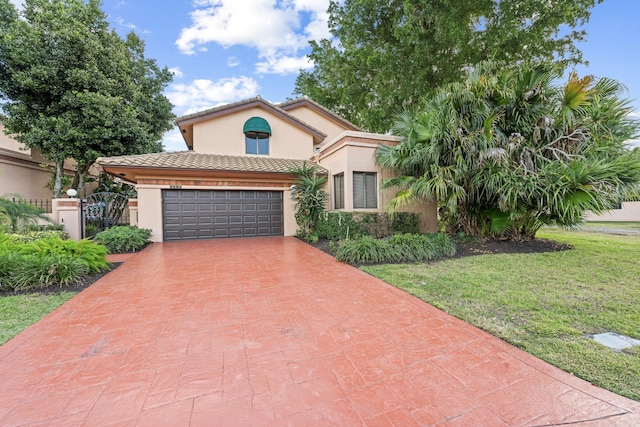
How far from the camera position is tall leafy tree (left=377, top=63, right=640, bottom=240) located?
7465 millimetres

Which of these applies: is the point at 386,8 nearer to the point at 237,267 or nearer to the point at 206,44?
the point at 206,44

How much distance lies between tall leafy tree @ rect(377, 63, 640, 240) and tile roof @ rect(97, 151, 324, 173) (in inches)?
234

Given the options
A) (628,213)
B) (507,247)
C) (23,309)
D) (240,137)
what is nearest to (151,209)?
(240,137)

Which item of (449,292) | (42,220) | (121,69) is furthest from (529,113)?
(121,69)

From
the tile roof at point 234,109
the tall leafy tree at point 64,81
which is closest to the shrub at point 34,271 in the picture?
the tile roof at point 234,109

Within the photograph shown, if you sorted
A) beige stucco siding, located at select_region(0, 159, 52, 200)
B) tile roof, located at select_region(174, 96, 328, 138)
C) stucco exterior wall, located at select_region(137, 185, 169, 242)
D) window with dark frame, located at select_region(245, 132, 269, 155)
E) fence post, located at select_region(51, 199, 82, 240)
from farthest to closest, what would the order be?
window with dark frame, located at select_region(245, 132, 269, 155), tile roof, located at select_region(174, 96, 328, 138), beige stucco siding, located at select_region(0, 159, 52, 200), stucco exterior wall, located at select_region(137, 185, 169, 242), fence post, located at select_region(51, 199, 82, 240)

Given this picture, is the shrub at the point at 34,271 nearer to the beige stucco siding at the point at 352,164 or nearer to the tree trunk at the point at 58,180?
the beige stucco siding at the point at 352,164

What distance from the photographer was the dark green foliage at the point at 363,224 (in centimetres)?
994

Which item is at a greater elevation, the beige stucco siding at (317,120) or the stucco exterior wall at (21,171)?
the beige stucco siding at (317,120)

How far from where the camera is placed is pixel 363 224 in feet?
33.1

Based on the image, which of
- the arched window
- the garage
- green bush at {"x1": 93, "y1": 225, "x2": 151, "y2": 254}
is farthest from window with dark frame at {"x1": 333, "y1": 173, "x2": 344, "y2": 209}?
green bush at {"x1": 93, "y1": 225, "x2": 151, "y2": 254}

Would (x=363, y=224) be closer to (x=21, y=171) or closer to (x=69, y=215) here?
(x=69, y=215)

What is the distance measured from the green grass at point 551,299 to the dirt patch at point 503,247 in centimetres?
58

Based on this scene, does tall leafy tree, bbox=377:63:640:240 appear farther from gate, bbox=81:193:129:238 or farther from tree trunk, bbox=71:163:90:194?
tree trunk, bbox=71:163:90:194
